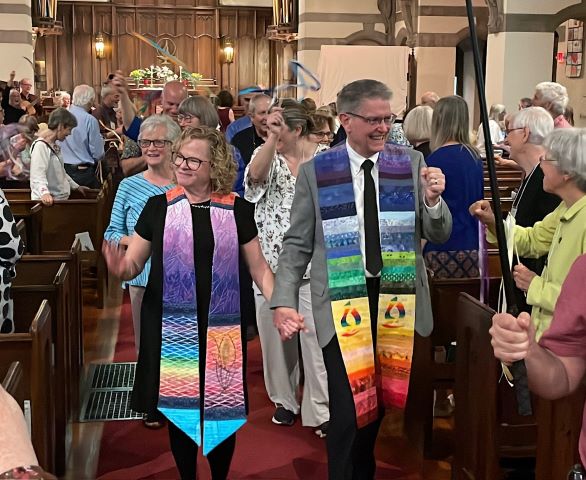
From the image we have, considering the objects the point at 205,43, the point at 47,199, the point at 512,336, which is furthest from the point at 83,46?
the point at 512,336

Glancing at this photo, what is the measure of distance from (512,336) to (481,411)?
1.86m

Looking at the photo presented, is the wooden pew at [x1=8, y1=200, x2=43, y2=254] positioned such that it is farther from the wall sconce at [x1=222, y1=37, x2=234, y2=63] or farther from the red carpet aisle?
the wall sconce at [x1=222, y1=37, x2=234, y2=63]

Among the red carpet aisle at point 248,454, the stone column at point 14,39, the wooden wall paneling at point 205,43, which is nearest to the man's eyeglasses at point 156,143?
the red carpet aisle at point 248,454

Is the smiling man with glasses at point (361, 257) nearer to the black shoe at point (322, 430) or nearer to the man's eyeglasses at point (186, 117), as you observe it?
the black shoe at point (322, 430)

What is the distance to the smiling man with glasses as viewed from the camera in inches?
127

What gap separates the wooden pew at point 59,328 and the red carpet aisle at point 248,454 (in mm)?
247

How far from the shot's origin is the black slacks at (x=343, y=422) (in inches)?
129

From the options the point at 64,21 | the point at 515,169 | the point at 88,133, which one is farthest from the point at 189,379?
the point at 64,21

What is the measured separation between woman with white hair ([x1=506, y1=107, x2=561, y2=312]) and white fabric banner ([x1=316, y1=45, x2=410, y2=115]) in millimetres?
13928

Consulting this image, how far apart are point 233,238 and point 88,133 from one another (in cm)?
603

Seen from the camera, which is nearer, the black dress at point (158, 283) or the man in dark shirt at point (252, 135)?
the black dress at point (158, 283)

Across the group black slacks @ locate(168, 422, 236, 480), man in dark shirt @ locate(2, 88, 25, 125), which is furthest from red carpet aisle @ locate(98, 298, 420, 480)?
man in dark shirt @ locate(2, 88, 25, 125)

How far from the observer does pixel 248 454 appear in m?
4.37

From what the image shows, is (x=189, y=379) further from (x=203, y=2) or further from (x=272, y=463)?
(x=203, y=2)
